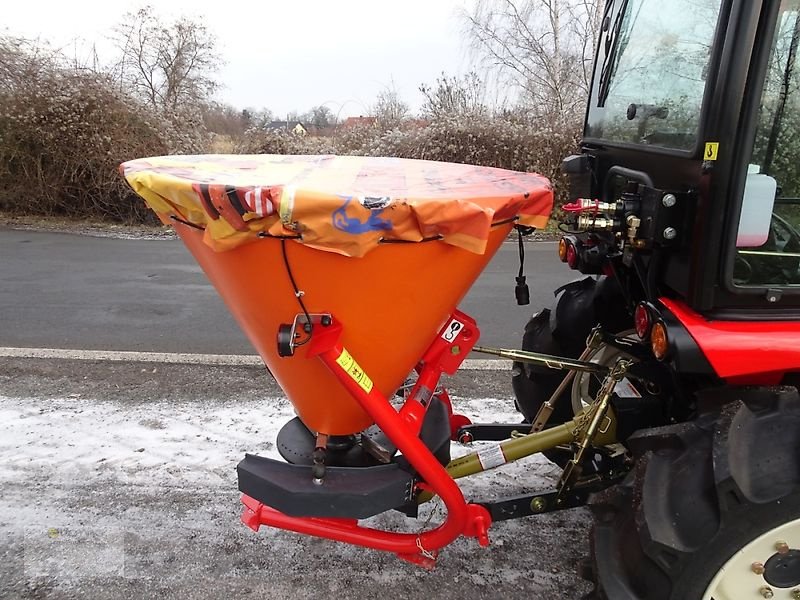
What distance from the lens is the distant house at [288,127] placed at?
11.3 meters

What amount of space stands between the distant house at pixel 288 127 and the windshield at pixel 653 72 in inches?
380

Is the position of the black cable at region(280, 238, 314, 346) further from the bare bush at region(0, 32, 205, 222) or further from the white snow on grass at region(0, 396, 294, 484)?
the bare bush at region(0, 32, 205, 222)

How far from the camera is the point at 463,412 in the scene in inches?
136

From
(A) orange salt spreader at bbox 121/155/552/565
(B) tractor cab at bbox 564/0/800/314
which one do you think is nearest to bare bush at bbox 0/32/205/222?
(A) orange salt spreader at bbox 121/155/552/565

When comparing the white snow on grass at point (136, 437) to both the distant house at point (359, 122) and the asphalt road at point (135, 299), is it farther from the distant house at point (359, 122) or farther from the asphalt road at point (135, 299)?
the distant house at point (359, 122)

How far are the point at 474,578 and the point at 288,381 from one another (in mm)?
1004

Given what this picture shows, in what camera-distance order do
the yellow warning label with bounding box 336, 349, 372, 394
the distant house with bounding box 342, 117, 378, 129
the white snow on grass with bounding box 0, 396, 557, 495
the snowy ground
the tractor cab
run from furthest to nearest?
the distant house with bounding box 342, 117, 378, 129
the white snow on grass with bounding box 0, 396, 557, 495
the snowy ground
the yellow warning label with bounding box 336, 349, 372, 394
the tractor cab

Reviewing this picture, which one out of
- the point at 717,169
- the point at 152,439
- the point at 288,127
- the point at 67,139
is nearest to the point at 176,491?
the point at 152,439

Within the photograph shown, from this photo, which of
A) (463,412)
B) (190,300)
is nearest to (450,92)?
(190,300)

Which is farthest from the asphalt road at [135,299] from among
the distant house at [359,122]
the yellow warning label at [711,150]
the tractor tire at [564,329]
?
the distant house at [359,122]

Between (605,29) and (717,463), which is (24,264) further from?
(717,463)

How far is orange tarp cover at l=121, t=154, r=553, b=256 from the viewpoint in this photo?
1418 mm

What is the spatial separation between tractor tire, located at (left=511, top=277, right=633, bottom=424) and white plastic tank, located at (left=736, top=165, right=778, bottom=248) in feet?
2.79

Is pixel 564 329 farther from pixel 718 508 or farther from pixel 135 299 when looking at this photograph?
pixel 135 299
